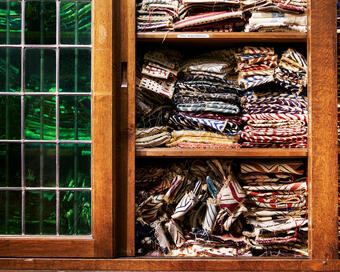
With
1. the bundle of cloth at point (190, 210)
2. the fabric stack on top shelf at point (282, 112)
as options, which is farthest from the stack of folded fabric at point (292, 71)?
the bundle of cloth at point (190, 210)

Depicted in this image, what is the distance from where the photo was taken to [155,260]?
3.97 feet

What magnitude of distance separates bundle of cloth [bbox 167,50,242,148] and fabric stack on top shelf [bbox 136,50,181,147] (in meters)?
0.05

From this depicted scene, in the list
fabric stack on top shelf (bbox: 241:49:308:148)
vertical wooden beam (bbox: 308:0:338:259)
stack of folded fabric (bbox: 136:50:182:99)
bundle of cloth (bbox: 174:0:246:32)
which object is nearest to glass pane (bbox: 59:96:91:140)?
stack of folded fabric (bbox: 136:50:182:99)

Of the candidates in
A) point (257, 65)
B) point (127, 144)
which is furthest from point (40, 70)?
point (257, 65)

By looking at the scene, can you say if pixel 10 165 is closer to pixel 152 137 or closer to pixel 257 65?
pixel 152 137

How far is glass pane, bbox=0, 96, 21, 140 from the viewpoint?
1232mm

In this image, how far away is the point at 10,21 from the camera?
123 centimetres

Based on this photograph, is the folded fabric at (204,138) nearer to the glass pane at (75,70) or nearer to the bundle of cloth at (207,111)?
the bundle of cloth at (207,111)

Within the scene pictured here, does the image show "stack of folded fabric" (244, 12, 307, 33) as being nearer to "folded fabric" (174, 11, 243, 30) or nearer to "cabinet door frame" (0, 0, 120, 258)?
"folded fabric" (174, 11, 243, 30)

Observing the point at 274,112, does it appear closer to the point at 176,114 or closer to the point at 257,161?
the point at 257,161

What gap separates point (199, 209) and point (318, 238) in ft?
1.68

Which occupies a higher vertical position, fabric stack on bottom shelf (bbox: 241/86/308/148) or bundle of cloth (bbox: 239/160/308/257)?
fabric stack on bottom shelf (bbox: 241/86/308/148)

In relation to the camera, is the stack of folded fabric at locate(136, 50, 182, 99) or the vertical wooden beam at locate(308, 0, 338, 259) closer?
the vertical wooden beam at locate(308, 0, 338, 259)

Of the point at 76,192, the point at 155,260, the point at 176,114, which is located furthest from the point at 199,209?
the point at 76,192
